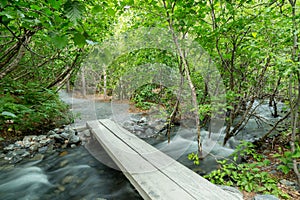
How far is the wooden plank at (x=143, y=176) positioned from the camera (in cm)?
159

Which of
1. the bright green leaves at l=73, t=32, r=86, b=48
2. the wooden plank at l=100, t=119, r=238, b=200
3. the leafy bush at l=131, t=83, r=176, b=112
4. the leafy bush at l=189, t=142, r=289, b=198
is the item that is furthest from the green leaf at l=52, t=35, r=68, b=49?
the leafy bush at l=131, t=83, r=176, b=112

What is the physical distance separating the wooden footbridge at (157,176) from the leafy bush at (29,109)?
4.42 ft

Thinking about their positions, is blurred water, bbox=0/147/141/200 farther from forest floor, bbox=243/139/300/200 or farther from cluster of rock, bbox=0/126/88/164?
forest floor, bbox=243/139/300/200

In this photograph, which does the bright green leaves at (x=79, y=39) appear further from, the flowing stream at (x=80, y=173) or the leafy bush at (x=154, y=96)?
the leafy bush at (x=154, y=96)

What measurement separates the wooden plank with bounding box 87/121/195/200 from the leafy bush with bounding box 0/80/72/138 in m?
1.25

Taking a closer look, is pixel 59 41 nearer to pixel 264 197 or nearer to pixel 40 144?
pixel 264 197

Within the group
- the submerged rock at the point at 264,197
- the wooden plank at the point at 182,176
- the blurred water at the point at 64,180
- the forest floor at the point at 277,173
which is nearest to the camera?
the wooden plank at the point at 182,176

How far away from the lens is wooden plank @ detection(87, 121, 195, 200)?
159 cm

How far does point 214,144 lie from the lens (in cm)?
369

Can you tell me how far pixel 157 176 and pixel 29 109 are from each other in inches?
71.8

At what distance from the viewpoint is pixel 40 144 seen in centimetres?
405

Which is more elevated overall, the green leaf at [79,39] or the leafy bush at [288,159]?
the green leaf at [79,39]

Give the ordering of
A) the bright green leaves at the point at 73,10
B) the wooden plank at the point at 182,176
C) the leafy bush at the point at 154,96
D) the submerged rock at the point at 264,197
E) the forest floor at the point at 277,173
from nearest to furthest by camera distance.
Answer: the bright green leaves at the point at 73,10, the wooden plank at the point at 182,176, the submerged rock at the point at 264,197, the forest floor at the point at 277,173, the leafy bush at the point at 154,96

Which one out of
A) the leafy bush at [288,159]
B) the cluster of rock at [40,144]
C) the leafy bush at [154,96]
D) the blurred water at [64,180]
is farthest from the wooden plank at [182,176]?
the cluster of rock at [40,144]
